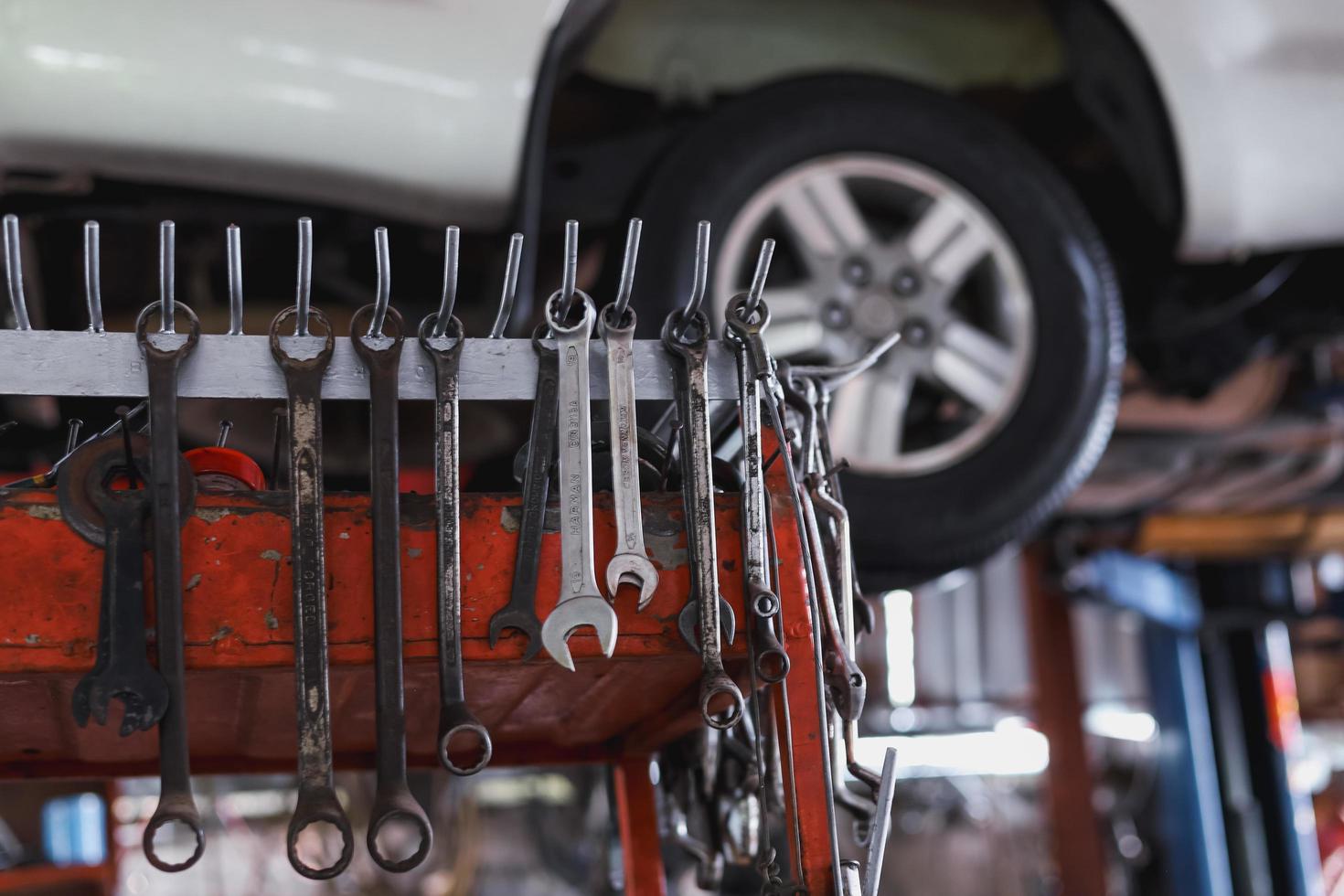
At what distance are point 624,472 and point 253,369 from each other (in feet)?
0.99

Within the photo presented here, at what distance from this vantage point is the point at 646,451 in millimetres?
1125

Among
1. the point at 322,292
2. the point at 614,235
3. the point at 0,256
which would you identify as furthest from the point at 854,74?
the point at 0,256

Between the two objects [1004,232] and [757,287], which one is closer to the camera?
[757,287]

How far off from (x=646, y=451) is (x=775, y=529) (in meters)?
0.18

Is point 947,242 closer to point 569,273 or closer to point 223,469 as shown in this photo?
point 569,273

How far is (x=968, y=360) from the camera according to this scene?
2.02 metres

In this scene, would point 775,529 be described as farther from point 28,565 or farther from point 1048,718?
point 1048,718

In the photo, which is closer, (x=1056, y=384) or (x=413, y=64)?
(x=413, y=64)

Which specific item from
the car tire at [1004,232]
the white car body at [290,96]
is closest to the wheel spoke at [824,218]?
the car tire at [1004,232]

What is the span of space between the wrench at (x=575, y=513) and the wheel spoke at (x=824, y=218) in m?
1.02

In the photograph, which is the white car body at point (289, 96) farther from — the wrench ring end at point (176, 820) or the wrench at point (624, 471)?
the wrench ring end at point (176, 820)

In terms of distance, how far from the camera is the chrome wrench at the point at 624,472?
3.14 feet

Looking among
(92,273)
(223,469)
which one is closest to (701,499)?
(223,469)

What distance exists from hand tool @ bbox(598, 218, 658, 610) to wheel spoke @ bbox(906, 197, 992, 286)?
1.08 m
